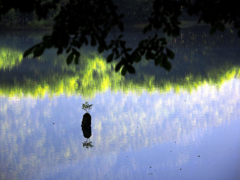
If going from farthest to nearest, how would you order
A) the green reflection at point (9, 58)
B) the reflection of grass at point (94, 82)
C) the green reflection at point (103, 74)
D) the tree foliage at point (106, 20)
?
the green reflection at point (9, 58) → the green reflection at point (103, 74) → the reflection of grass at point (94, 82) → the tree foliage at point (106, 20)

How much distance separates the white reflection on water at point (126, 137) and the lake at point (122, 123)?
34 mm

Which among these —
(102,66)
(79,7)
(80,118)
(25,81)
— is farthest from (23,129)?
(102,66)

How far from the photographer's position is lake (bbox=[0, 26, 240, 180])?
1445 centimetres

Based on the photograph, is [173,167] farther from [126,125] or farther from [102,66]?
[102,66]

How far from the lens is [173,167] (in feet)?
46.3

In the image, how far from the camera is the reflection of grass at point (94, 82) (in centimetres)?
2591

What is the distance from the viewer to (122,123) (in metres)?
18.8

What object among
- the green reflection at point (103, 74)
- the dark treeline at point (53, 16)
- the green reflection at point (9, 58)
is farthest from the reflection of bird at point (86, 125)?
the dark treeline at point (53, 16)

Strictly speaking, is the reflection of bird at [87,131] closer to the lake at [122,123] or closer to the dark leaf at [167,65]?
the lake at [122,123]

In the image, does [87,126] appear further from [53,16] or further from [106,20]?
[53,16]

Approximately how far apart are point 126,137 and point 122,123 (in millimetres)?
1717

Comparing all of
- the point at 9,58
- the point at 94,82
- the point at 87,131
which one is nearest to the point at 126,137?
the point at 87,131

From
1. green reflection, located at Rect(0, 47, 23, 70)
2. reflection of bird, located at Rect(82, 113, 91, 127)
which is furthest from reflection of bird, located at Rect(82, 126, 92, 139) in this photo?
green reflection, located at Rect(0, 47, 23, 70)

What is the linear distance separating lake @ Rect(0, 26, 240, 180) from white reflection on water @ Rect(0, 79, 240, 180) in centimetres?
3
